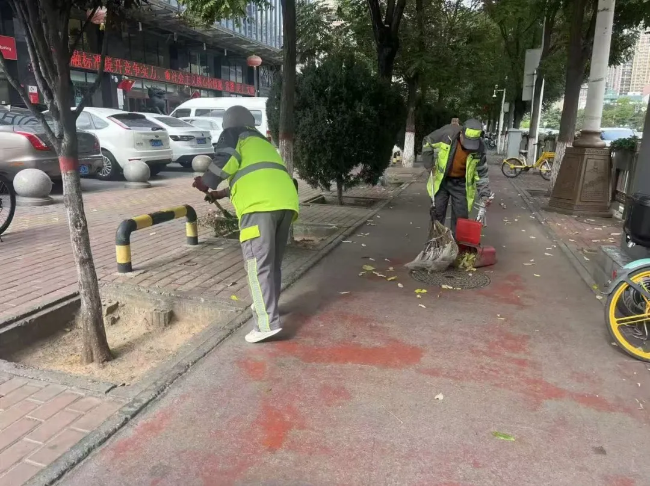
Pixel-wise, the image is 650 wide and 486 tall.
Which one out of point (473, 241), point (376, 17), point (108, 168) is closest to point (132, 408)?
point (473, 241)

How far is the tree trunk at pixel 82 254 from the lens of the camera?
3.53 metres

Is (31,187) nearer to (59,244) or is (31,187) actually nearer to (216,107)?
(59,244)

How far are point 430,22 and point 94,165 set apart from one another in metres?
11.4

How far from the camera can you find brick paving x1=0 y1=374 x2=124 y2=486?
2.53 metres

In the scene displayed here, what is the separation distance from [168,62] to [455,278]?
1106 inches

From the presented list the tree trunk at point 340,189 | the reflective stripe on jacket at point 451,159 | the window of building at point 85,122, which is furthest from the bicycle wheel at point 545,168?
the window of building at point 85,122

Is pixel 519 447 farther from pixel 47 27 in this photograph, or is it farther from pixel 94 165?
pixel 94 165

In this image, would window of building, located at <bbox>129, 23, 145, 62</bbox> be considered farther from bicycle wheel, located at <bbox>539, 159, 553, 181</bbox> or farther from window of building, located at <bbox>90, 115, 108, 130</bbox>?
bicycle wheel, located at <bbox>539, 159, 553, 181</bbox>

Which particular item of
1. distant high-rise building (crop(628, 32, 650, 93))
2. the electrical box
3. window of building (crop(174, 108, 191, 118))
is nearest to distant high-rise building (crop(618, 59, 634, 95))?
distant high-rise building (crop(628, 32, 650, 93))

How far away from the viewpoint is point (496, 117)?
49906mm

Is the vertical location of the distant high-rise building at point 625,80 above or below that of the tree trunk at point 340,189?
above

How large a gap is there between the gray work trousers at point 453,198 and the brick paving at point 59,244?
3273mm

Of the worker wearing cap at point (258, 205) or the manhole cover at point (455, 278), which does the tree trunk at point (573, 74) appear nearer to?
the manhole cover at point (455, 278)

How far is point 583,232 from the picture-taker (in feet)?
27.6
